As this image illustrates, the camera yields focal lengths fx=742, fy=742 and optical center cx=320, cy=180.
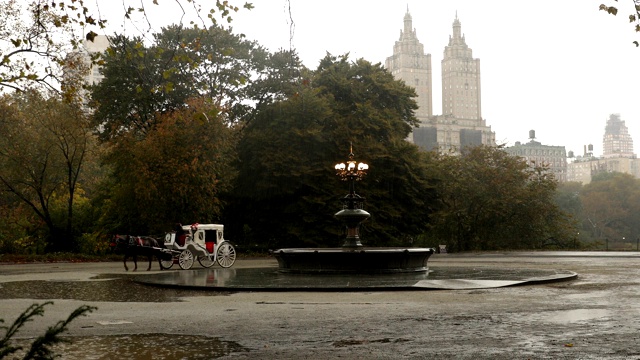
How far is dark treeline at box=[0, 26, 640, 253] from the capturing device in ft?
123

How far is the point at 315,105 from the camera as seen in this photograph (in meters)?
41.5

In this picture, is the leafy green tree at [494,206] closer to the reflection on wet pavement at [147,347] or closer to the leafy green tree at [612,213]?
the reflection on wet pavement at [147,347]

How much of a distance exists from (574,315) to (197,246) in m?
17.4

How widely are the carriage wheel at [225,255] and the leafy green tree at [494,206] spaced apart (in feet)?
75.8

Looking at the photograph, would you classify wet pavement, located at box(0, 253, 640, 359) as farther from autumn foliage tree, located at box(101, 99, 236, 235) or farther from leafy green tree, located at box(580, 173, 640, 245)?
leafy green tree, located at box(580, 173, 640, 245)

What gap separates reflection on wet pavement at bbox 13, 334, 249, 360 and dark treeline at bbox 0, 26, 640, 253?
26251 mm

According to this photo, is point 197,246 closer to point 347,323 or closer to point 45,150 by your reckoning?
point 347,323

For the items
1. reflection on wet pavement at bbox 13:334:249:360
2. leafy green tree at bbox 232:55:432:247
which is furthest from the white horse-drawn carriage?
reflection on wet pavement at bbox 13:334:249:360

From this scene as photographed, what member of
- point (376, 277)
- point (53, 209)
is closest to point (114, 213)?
point (53, 209)

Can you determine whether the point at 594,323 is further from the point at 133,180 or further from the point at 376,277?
the point at 133,180

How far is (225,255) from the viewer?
27.5 metres

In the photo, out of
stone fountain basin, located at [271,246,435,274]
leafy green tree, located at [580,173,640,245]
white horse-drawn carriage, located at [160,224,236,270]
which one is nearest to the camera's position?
stone fountain basin, located at [271,246,435,274]

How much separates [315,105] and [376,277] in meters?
22.6

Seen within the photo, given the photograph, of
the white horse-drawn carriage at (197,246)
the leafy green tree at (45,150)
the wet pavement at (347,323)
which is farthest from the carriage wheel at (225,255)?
the leafy green tree at (45,150)
